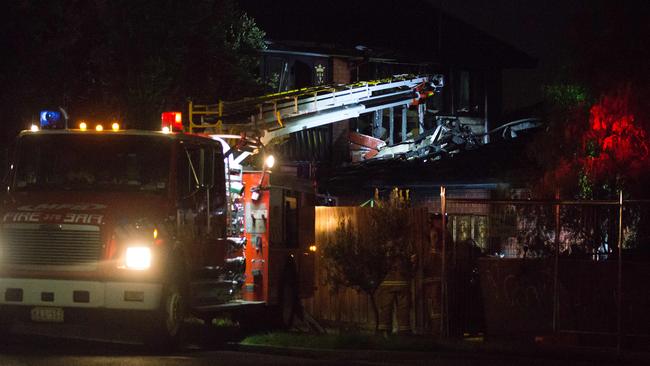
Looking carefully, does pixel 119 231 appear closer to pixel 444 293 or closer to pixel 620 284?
pixel 444 293

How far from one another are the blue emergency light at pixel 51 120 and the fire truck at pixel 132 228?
0.02m

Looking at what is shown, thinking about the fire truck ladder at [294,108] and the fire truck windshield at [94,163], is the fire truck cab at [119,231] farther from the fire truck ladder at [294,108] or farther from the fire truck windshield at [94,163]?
the fire truck ladder at [294,108]

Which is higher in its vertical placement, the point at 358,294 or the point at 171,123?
the point at 171,123

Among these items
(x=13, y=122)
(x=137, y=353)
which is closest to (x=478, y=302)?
(x=137, y=353)

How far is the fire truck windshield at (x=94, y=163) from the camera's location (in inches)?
557

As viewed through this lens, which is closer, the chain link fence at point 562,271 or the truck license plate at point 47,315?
the truck license plate at point 47,315

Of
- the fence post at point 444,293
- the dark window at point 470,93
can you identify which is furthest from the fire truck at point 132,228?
the dark window at point 470,93

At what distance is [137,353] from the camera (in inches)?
549

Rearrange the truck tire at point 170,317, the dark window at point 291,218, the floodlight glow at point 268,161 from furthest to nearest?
the dark window at point 291,218 → the floodlight glow at point 268,161 → the truck tire at point 170,317

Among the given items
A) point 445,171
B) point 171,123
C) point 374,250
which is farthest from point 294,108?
point 171,123

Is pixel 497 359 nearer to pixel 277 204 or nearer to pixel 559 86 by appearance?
pixel 277 204

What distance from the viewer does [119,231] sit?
1345cm

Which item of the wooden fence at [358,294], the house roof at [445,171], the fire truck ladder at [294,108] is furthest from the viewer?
the house roof at [445,171]

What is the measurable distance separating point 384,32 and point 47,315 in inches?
1059
